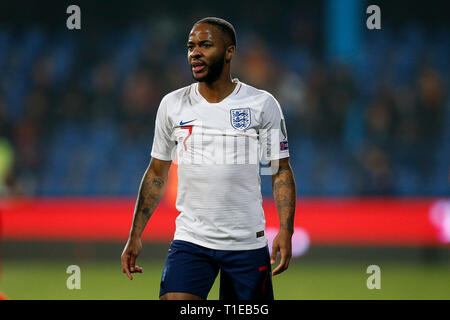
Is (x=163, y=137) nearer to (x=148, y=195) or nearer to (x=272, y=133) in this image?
(x=148, y=195)

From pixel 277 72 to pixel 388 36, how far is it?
2825 millimetres

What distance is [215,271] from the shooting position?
11.1ft

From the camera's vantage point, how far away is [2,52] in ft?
45.2

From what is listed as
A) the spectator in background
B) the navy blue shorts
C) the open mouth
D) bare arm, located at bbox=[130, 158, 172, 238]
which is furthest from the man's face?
the spectator in background

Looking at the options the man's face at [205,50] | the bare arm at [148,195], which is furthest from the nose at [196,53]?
the bare arm at [148,195]

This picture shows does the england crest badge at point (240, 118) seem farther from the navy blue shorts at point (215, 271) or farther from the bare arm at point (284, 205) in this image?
the navy blue shorts at point (215, 271)

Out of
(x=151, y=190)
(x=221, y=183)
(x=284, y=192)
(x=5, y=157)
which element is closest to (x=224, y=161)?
(x=221, y=183)

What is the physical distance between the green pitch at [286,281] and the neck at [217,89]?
3.54 meters

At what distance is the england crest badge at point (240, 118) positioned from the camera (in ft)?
11.1

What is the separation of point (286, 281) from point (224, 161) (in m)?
4.57

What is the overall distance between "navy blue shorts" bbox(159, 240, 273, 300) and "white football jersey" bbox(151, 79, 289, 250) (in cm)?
4

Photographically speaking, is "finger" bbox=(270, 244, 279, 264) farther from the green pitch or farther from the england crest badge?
the green pitch

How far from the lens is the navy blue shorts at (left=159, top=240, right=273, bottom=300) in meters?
3.29
